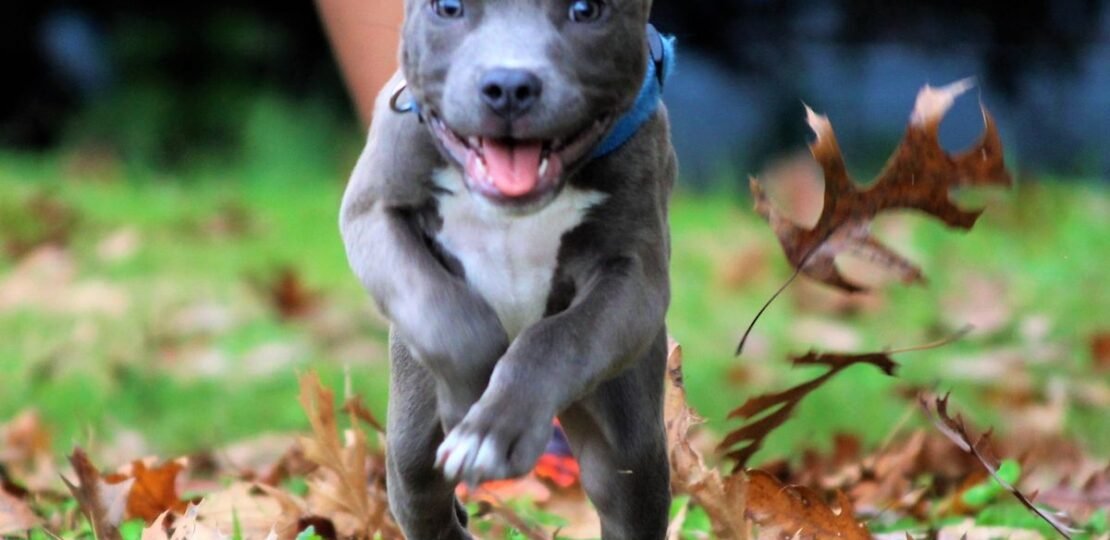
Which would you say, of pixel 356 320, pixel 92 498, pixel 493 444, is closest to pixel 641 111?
pixel 493 444

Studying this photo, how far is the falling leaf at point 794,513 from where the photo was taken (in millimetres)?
2756

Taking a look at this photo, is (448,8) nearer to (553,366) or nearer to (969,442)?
(553,366)

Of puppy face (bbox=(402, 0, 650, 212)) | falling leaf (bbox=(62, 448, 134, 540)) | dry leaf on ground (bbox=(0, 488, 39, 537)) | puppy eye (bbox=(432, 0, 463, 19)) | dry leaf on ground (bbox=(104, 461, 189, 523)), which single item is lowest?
dry leaf on ground (bbox=(104, 461, 189, 523))

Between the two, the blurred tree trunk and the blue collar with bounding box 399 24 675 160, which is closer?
the blue collar with bounding box 399 24 675 160

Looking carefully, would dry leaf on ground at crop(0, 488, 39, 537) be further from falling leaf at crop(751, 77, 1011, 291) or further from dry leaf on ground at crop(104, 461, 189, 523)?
falling leaf at crop(751, 77, 1011, 291)

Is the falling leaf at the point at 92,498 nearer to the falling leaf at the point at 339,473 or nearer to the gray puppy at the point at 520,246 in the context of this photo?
the falling leaf at the point at 339,473

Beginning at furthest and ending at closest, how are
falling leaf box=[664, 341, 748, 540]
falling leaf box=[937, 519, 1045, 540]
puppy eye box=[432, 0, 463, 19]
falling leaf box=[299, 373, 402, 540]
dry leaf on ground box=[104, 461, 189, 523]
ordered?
dry leaf on ground box=[104, 461, 189, 523], falling leaf box=[937, 519, 1045, 540], falling leaf box=[299, 373, 402, 540], falling leaf box=[664, 341, 748, 540], puppy eye box=[432, 0, 463, 19]

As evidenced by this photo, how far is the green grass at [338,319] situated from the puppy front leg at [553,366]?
183 centimetres


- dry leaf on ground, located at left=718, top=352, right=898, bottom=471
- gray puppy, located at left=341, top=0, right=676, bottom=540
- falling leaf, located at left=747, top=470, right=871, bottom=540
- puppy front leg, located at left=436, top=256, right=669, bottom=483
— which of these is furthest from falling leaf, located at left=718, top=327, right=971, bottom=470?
puppy front leg, located at left=436, top=256, right=669, bottom=483

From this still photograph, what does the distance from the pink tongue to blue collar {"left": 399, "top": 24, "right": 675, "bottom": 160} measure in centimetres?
16

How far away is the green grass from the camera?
4.93 meters

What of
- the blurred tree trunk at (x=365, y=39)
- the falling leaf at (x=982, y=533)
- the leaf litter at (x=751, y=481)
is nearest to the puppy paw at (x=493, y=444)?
the leaf litter at (x=751, y=481)

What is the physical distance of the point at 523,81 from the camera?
2.19m

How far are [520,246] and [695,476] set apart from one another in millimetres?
535
